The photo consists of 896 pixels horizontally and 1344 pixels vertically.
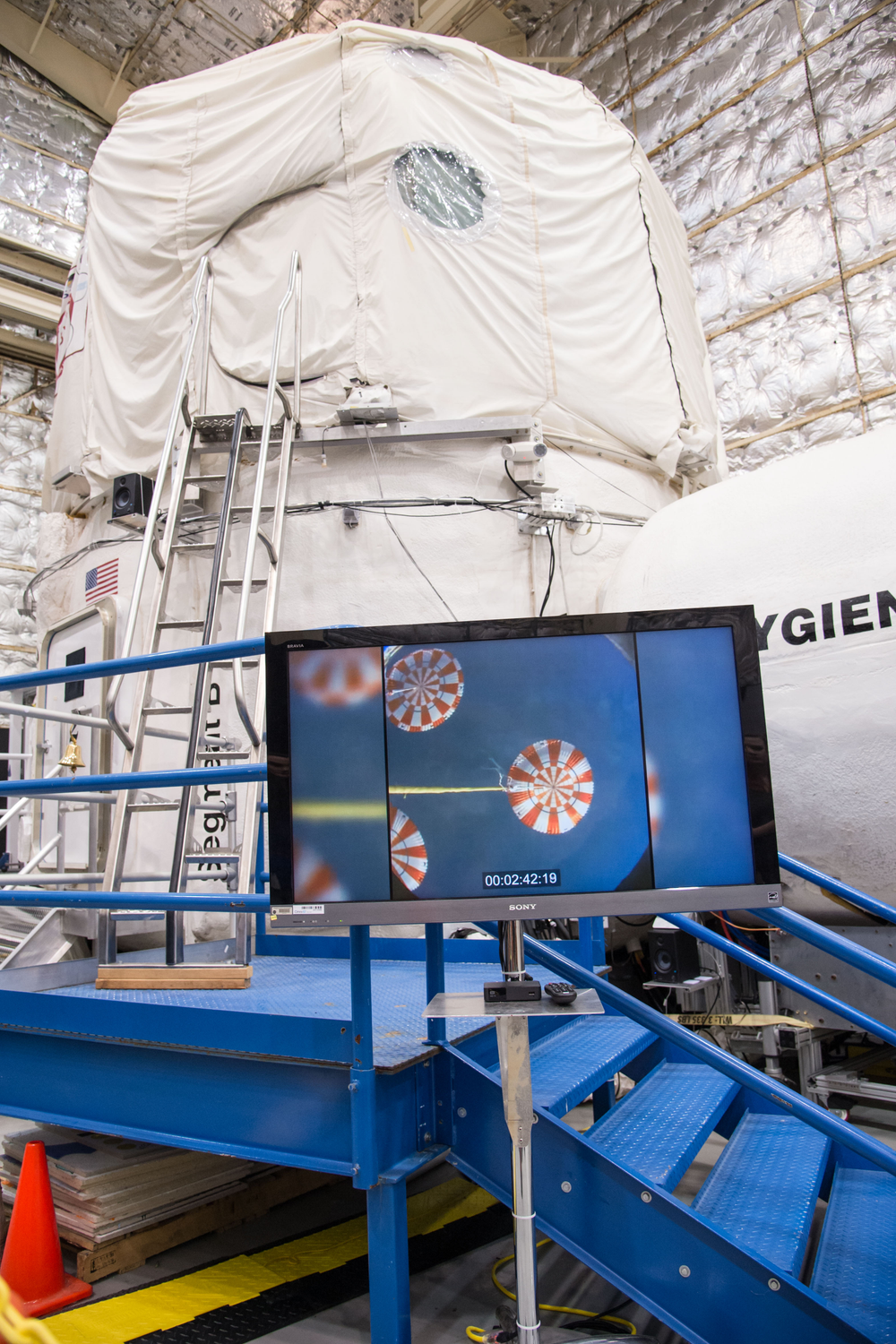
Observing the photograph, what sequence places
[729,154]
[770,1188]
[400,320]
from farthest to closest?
[729,154] → [400,320] → [770,1188]

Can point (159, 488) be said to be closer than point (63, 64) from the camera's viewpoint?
Yes

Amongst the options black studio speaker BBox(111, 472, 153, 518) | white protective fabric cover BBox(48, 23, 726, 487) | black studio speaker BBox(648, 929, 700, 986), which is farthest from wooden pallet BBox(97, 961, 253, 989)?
white protective fabric cover BBox(48, 23, 726, 487)

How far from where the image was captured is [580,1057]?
2.91 metres

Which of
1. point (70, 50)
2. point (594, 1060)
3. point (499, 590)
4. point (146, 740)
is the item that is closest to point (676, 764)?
point (594, 1060)

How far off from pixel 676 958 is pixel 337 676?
3641mm

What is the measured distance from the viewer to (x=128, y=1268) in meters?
2.95

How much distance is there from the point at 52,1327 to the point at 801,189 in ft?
32.0

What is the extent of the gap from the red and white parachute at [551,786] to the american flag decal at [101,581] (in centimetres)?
449

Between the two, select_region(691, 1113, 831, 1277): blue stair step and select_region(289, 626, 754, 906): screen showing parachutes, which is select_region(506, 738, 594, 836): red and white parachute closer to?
select_region(289, 626, 754, 906): screen showing parachutes

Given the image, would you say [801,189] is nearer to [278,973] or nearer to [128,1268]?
[278,973]

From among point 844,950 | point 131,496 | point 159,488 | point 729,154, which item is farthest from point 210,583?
point 729,154

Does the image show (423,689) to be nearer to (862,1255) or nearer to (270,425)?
(862,1255)

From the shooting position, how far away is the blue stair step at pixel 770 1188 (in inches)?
83.6

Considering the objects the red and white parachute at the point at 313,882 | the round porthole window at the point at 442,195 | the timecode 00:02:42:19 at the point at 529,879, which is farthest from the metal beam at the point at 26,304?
the timecode 00:02:42:19 at the point at 529,879
